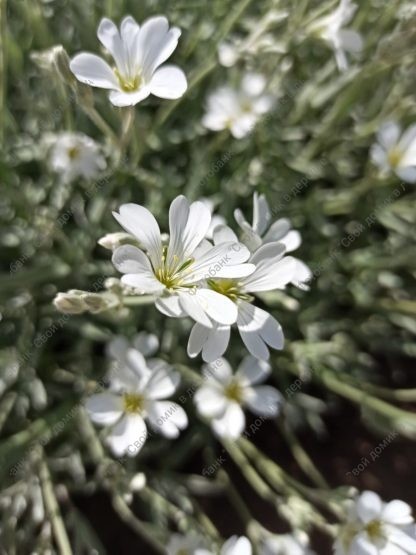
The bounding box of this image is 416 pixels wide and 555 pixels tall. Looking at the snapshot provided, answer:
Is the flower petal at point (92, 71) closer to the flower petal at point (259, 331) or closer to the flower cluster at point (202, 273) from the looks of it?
the flower cluster at point (202, 273)

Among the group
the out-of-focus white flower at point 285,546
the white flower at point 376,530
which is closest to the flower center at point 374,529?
the white flower at point 376,530

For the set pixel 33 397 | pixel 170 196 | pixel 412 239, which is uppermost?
pixel 412 239

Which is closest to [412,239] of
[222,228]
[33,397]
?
[222,228]

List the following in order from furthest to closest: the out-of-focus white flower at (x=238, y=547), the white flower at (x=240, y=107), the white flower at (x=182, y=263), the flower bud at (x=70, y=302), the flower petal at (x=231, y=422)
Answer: the white flower at (x=240, y=107) → the flower petal at (x=231, y=422) → the out-of-focus white flower at (x=238, y=547) → the flower bud at (x=70, y=302) → the white flower at (x=182, y=263)

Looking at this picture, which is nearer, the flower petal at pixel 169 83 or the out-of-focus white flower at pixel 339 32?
the flower petal at pixel 169 83

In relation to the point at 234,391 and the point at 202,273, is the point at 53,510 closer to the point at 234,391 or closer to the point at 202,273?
the point at 234,391

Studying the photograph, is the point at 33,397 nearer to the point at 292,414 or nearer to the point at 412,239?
the point at 292,414

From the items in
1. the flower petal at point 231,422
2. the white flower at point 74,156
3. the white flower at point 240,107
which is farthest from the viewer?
the white flower at point 240,107
